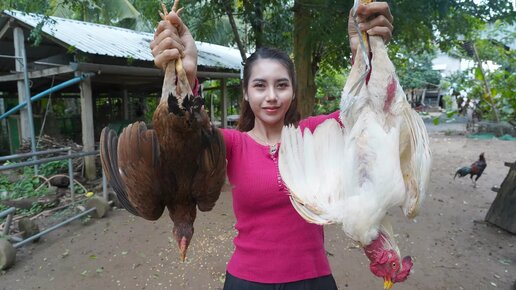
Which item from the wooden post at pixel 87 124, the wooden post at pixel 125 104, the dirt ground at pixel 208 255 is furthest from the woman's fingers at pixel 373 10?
the wooden post at pixel 125 104

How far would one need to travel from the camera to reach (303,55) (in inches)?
244

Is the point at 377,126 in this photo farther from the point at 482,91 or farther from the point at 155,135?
the point at 482,91

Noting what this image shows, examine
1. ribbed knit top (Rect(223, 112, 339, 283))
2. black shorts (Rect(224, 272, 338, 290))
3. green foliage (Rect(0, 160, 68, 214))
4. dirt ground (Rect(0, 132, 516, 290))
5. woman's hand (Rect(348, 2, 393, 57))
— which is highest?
woman's hand (Rect(348, 2, 393, 57))

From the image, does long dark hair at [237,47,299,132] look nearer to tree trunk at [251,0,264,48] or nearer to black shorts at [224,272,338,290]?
black shorts at [224,272,338,290]

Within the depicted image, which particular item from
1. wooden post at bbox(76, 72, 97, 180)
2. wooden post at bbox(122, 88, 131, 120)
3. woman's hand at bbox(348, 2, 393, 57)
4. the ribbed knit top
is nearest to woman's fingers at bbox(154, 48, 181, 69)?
the ribbed knit top

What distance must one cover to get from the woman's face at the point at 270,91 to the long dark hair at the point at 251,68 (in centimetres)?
5

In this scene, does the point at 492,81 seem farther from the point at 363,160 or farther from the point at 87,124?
the point at 363,160

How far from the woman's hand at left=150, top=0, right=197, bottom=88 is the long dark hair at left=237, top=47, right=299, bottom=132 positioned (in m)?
0.33

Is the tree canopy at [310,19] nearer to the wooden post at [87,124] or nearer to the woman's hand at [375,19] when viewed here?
the wooden post at [87,124]

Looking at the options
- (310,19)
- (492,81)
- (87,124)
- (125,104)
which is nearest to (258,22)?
(310,19)

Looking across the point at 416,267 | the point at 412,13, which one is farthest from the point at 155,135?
the point at 416,267

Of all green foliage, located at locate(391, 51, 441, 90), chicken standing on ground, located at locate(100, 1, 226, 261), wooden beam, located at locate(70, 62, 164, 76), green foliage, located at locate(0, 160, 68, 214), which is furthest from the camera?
green foliage, located at locate(391, 51, 441, 90)

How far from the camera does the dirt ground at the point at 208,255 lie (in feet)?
13.1

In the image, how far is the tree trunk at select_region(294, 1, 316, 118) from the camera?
5.61m
